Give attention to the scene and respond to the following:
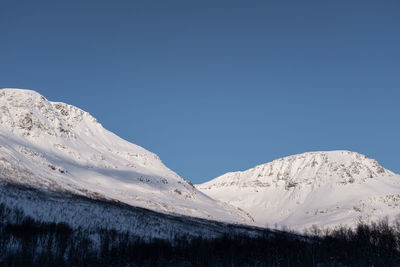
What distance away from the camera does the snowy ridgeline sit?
307 feet

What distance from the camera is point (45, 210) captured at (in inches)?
3809

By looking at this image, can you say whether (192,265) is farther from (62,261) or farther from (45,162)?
(45,162)

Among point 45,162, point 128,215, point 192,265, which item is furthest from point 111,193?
point 192,265

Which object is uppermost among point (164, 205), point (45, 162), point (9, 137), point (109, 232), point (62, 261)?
point (9, 137)

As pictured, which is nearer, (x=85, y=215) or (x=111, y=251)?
(x=111, y=251)

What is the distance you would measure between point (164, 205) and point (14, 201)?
8492cm

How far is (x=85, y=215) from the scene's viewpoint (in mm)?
103625

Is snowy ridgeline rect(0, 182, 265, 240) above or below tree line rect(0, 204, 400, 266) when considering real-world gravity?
above

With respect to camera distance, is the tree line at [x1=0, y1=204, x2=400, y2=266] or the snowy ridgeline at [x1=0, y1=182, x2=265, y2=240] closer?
the tree line at [x1=0, y1=204, x2=400, y2=266]

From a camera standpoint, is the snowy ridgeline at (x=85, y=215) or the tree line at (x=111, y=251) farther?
the snowy ridgeline at (x=85, y=215)

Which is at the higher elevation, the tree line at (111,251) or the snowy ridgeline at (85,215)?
the snowy ridgeline at (85,215)

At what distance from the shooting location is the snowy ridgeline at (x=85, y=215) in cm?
9369

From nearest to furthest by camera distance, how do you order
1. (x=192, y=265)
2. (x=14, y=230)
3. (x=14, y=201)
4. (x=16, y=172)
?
(x=192, y=265) < (x=14, y=230) < (x=14, y=201) < (x=16, y=172)

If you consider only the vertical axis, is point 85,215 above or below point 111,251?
above
